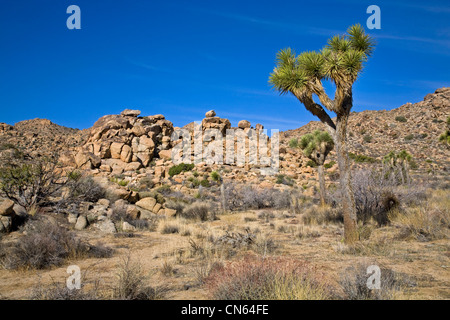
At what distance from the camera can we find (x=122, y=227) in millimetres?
10820

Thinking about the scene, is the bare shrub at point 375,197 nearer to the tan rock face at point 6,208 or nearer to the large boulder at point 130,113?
the tan rock face at point 6,208

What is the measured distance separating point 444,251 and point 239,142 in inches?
1440

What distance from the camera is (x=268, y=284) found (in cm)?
393

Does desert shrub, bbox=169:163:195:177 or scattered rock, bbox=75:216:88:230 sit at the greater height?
desert shrub, bbox=169:163:195:177

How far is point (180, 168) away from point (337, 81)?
2895 cm

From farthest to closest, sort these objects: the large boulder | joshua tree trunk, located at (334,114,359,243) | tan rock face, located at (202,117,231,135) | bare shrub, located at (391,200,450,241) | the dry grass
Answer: the large boulder → tan rock face, located at (202,117,231,135) → bare shrub, located at (391,200,450,241) → joshua tree trunk, located at (334,114,359,243) → the dry grass

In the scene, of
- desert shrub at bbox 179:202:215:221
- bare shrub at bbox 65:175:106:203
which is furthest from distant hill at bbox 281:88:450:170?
bare shrub at bbox 65:175:106:203

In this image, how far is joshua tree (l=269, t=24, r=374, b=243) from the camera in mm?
7922

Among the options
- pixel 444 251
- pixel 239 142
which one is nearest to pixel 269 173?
pixel 239 142

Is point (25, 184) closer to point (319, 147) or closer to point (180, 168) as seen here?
point (319, 147)

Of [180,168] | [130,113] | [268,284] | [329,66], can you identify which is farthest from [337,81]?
[130,113]

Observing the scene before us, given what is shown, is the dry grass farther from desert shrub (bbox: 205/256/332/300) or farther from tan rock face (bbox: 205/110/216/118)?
tan rock face (bbox: 205/110/216/118)

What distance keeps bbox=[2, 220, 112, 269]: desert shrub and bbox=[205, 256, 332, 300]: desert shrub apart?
395 cm
